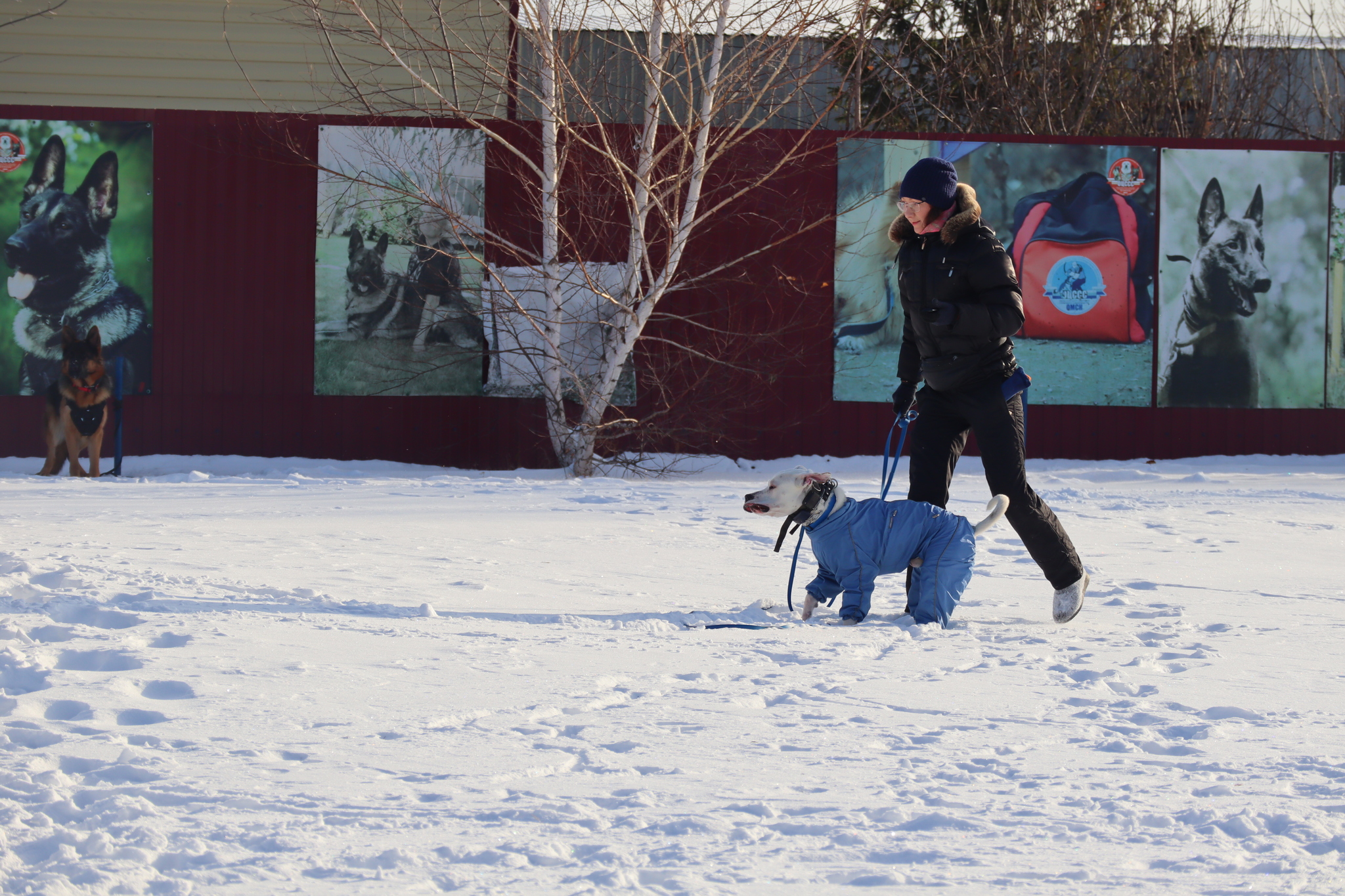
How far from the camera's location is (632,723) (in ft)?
9.61

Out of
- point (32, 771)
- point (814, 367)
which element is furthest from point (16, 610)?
point (814, 367)

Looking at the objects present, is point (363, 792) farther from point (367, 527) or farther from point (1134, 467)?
point (1134, 467)

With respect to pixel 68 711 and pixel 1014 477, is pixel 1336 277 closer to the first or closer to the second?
pixel 1014 477

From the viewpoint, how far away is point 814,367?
29.9 ft

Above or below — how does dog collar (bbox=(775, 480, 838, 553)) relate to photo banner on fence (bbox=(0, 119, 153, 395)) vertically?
below

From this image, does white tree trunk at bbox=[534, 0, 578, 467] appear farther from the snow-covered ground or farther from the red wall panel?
the snow-covered ground

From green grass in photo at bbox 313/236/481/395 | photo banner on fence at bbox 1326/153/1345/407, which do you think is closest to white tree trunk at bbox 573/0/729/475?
green grass in photo at bbox 313/236/481/395

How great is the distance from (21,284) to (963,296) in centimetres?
734

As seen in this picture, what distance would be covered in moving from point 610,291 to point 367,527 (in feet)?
10.6

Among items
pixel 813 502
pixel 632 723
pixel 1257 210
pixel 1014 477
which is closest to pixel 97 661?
pixel 632 723

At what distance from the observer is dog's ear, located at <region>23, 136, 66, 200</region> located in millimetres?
8578

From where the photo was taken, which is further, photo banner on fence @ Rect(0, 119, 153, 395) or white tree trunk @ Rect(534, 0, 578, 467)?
photo banner on fence @ Rect(0, 119, 153, 395)

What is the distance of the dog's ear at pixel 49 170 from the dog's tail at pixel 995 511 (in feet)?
24.6

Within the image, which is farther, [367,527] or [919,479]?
[367,527]
